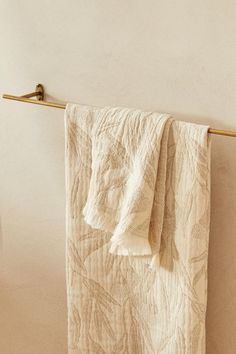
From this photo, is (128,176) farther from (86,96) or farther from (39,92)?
(39,92)

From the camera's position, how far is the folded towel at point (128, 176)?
3.20 ft

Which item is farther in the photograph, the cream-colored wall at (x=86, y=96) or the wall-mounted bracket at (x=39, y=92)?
the wall-mounted bracket at (x=39, y=92)

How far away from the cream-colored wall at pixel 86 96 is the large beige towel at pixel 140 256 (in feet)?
0.28

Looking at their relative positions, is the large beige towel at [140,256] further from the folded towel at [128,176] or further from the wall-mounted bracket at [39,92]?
the wall-mounted bracket at [39,92]

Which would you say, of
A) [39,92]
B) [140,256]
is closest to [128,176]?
[140,256]

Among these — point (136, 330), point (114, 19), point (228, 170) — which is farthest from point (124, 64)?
point (136, 330)

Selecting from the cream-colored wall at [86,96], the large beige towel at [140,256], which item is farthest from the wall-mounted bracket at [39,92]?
the large beige towel at [140,256]

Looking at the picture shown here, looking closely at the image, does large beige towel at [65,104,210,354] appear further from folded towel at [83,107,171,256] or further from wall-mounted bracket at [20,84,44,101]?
wall-mounted bracket at [20,84,44,101]

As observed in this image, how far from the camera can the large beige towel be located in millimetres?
975

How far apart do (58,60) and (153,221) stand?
42 cm

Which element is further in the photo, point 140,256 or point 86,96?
point 86,96

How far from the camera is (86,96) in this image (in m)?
1.16

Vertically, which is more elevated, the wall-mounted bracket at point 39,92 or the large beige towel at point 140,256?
the wall-mounted bracket at point 39,92

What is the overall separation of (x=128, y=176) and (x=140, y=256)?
158 millimetres
